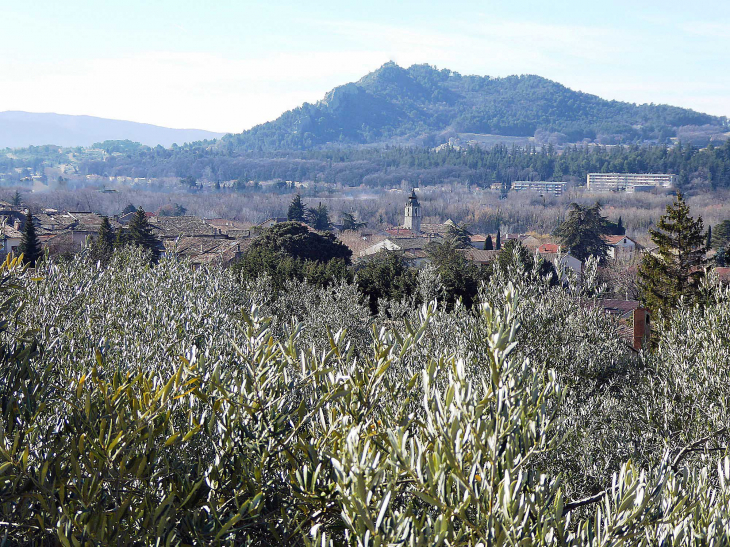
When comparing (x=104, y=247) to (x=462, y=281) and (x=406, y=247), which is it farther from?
(x=406, y=247)

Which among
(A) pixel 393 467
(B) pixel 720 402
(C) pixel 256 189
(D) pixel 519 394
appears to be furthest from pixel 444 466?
(C) pixel 256 189

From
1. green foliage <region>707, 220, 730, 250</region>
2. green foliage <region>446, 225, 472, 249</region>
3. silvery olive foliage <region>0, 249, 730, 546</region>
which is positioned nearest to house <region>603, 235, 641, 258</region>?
green foliage <region>707, 220, 730, 250</region>

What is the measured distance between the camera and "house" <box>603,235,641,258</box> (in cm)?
5866

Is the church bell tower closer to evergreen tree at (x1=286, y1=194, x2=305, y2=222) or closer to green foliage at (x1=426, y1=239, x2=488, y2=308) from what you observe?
evergreen tree at (x1=286, y1=194, x2=305, y2=222)

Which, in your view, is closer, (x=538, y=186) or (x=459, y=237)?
(x=459, y=237)

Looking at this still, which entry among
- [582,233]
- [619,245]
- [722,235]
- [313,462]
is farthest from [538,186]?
[313,462]

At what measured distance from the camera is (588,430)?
7566mm

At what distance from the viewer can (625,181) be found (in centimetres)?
17425

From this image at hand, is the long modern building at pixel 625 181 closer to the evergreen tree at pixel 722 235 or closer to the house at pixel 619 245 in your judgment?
Answer: the house at pixel 619 245

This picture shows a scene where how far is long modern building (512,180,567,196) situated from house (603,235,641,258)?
114 meters

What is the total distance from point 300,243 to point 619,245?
36.7 metres

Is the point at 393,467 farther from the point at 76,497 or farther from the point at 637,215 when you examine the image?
the point at 637,215

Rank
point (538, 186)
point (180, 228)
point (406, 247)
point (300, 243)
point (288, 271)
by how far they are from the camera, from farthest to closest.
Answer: point (538, 186) → point (406, 247) → point (180, 228) → point (300, 243) → point (288, 271)

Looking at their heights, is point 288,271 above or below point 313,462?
below
